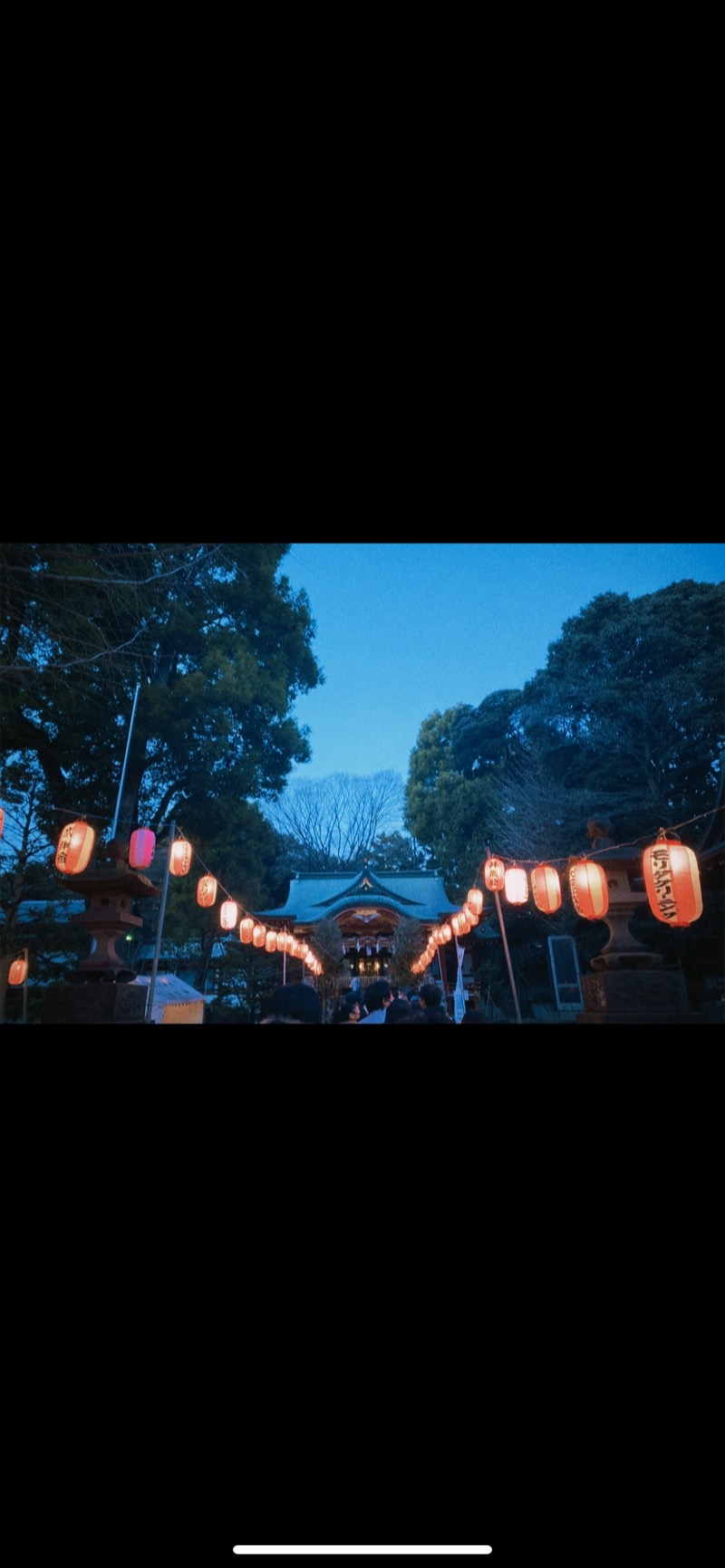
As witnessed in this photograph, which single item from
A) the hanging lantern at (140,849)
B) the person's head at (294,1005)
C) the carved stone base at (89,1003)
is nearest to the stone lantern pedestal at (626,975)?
the person's head at (294,1005)

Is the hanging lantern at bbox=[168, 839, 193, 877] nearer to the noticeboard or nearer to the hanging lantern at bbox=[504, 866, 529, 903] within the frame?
the hanging lantern at bbox=[504, 866, 529, 903]

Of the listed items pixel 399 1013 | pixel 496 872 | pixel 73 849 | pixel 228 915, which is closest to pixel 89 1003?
pixel 73 849

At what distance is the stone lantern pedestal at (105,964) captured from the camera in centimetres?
476

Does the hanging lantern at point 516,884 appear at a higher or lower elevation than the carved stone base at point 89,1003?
higher

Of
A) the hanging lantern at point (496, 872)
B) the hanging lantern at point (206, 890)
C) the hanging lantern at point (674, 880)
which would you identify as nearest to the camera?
the hanging lantern at point (674, 880)

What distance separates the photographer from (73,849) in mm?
4992

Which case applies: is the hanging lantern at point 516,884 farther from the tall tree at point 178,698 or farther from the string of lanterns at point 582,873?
the tall tree at point 178,698

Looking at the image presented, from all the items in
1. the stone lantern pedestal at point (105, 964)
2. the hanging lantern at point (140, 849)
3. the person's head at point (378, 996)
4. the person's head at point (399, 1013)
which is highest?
the hanging lantern at point (140, 849)

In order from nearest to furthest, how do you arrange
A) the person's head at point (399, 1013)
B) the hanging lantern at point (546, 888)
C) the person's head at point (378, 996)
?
the person's head at point (399, 1013)
the person's head at point (378, 996)
the hanging lantern at point (546, 888)

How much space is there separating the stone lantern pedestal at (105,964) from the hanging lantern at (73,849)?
0.27 feet

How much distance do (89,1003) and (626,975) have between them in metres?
3.77
